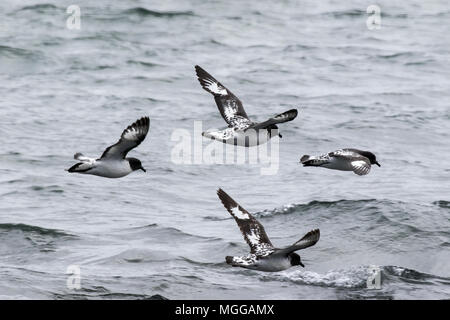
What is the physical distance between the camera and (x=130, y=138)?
37.0 feet

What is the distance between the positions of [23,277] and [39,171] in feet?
18.5

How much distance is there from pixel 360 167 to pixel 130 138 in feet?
8.93

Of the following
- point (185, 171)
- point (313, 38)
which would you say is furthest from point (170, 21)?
point (185, 171)

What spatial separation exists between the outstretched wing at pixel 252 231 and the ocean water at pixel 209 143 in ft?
2.41

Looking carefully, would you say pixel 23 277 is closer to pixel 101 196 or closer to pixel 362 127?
pixel 101 196

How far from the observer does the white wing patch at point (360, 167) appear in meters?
11.7

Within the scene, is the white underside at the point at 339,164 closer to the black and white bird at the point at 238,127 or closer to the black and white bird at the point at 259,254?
the black and white bird at the point at 238,127

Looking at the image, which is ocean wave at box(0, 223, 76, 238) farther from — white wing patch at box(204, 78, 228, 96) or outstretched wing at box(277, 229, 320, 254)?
outstretched wing at box(277, 229, 320, 254)

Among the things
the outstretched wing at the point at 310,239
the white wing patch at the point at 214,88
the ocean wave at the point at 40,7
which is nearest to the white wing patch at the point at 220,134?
the white wing patch at the point at 214,88

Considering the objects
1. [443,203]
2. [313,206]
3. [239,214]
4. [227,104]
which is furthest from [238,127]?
[443,203]

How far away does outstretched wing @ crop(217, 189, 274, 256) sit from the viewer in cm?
1165

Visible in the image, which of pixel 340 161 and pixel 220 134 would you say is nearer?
pixel 340 161

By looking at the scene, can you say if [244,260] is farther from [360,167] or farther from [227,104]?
[227,104]

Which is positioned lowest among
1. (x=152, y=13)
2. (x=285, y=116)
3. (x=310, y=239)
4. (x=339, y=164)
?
(x=152, y=13)
